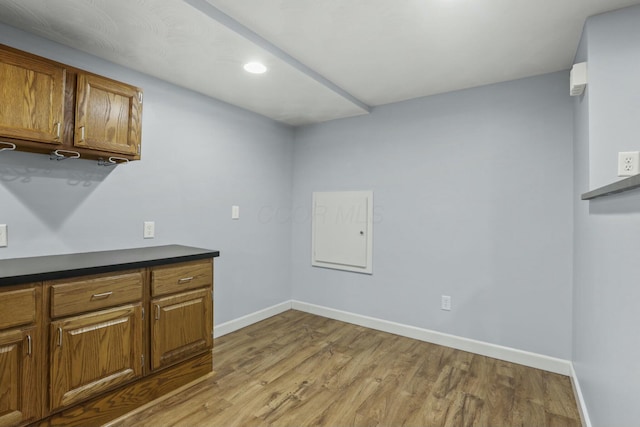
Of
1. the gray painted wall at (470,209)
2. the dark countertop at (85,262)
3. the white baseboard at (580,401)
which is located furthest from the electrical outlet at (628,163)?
the dark countertop at (85,262)

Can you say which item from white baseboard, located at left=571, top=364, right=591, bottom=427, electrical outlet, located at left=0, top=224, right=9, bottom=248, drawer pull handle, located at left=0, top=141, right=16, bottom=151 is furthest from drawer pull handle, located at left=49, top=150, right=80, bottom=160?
white baseboard, located at left=571, top=364, right=591, bottom=427

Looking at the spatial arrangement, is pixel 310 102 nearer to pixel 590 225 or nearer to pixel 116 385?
pixel 590 225

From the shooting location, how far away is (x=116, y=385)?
1.84 metres

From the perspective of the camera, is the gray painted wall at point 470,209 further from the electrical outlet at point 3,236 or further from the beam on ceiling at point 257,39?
the electrical outlet at point 3,236

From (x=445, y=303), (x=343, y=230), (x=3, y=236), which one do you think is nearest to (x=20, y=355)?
(x=3, y=236)

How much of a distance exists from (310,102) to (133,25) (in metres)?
1.59

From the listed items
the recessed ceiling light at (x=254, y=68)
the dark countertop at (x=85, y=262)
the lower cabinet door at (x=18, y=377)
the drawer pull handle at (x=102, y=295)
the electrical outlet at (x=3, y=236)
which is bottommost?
the lower cabinet door at (x=18, y=377)

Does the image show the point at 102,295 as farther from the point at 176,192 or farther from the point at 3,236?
the point at 176,192

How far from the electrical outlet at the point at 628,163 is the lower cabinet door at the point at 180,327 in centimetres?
261

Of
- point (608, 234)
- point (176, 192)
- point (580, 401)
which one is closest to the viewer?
point (608, 234)

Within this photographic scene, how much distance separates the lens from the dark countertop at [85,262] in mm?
1541

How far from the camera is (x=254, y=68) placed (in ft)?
7.82

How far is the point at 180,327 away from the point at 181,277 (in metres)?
0.33

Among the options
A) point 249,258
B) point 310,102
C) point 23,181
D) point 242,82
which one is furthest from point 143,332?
point 310,102
